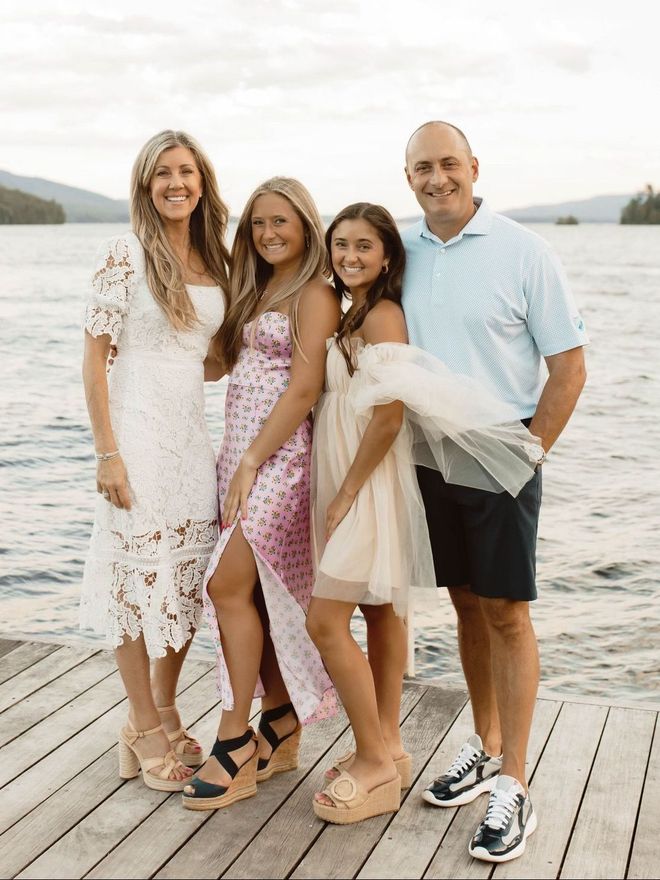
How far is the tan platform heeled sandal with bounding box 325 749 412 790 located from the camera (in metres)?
2.85

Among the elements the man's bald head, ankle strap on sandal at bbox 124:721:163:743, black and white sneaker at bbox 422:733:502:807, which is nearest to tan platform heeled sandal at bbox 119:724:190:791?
ankle strap on sandal at bbox 124:721:163:743

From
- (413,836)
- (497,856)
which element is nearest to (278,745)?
(413,836)

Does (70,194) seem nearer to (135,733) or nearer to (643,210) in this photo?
(643,210)

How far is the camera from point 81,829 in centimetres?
263

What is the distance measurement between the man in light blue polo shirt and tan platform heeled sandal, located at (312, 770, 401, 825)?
0.44ft

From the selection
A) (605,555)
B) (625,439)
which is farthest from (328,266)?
(625,439)

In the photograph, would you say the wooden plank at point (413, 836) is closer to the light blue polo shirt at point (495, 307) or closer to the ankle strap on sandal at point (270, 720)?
the ankle strap on sandal at point (270, 720)

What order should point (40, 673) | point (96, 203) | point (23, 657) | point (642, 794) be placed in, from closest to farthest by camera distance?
point (642, 794) < point (40, 673) < point (23, 657) < point (96, 203)

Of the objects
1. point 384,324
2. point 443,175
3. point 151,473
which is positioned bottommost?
point 151,473

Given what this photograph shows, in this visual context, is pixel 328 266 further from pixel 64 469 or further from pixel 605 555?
pixel 64 469

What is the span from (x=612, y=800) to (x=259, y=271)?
5.68 feet

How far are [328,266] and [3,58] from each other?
1048 inches

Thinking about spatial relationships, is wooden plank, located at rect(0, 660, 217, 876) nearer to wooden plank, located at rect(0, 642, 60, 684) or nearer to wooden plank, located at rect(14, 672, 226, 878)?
wooden plank, located at rect(14, 672, 226, 878)

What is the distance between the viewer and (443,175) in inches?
105
